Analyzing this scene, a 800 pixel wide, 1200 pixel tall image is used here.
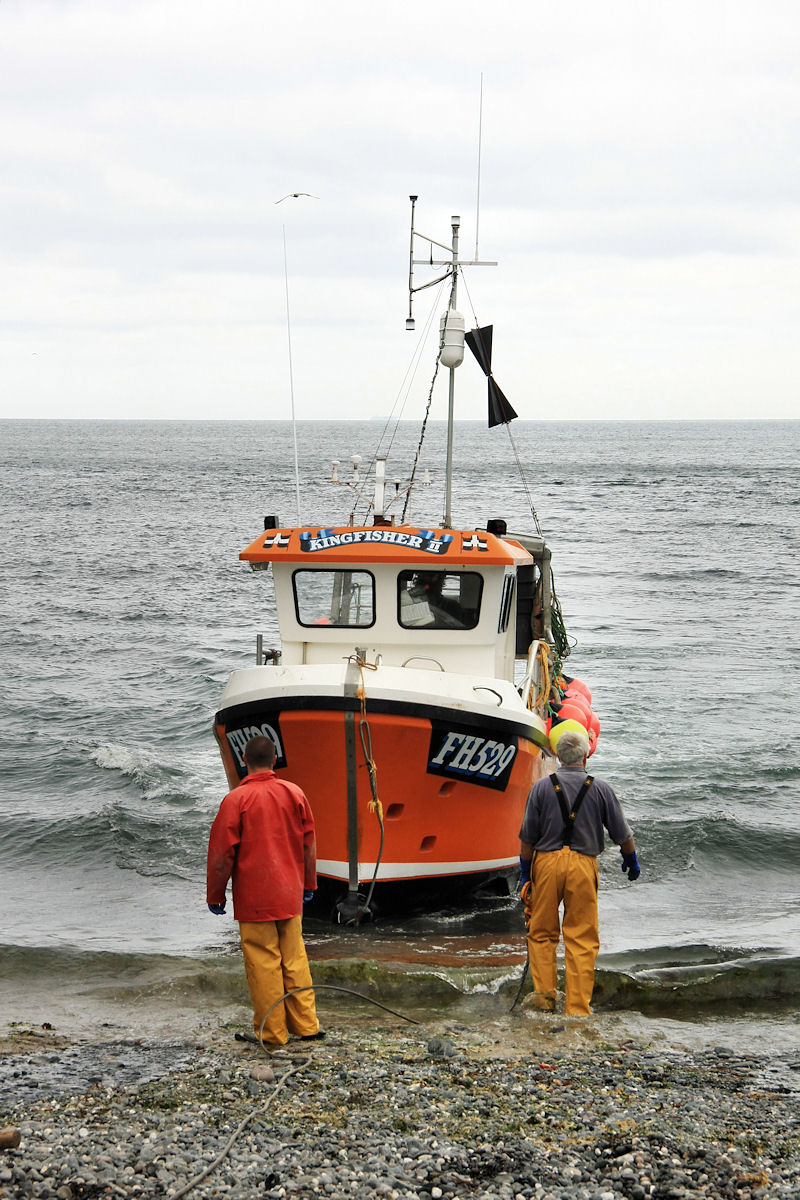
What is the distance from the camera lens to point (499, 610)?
1003 cm

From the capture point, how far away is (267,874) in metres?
5.91

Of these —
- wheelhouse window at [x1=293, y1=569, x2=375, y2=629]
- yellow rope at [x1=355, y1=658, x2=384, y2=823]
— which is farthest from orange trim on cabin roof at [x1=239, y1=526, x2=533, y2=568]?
yellow rope at [x1=355, y1=658, x2=384, y2=823]

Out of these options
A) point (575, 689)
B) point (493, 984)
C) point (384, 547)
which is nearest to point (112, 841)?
point (384, 547)

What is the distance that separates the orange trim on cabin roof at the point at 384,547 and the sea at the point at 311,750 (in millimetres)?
839

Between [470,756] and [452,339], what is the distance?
417cm

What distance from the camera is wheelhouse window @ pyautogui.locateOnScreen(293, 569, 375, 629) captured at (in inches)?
389

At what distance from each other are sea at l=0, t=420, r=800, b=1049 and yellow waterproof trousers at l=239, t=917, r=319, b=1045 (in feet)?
4.27

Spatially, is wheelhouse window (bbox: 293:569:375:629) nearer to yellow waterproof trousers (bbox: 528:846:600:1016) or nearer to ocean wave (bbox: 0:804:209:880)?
ocean wave (bbox: 0:804:209:880)

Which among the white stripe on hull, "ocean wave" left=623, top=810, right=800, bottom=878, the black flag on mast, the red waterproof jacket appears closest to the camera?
the red waterproof jacket

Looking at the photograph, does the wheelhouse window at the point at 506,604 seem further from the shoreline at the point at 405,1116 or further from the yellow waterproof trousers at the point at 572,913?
the shoreline at the point at 405,1116

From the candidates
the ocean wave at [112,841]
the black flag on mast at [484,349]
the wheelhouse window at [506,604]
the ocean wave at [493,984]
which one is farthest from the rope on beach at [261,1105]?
the black flag on mast at [484,349]

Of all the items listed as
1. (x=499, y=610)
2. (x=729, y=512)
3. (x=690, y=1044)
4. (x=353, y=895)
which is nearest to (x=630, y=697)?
(x=499, y=610)

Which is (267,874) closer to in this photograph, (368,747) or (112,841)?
(368,747)

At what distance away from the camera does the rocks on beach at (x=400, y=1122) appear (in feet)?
14.3
